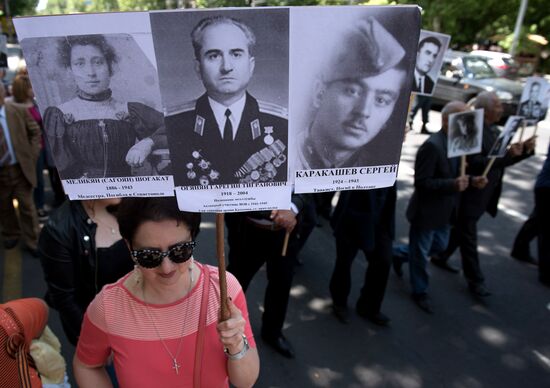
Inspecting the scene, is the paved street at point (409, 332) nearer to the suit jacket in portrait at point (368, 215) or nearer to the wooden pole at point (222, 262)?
the suit jacket in portrait at point (368, 215)

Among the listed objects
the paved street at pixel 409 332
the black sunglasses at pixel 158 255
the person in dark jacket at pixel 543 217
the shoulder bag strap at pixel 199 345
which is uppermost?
the black sunglasses at pixel 158 255

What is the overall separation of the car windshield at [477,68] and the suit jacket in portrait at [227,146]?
44.0ft

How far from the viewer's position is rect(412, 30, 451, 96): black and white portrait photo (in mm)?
Answer: 3076

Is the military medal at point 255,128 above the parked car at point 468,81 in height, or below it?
above

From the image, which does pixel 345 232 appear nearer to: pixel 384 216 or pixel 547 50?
pixel 384 216

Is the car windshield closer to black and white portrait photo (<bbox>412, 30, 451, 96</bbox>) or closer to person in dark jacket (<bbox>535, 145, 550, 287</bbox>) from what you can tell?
person in dark jacket (<bbox>535, 145, 550, 287</bbox>)

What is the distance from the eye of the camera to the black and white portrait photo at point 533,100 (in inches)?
154

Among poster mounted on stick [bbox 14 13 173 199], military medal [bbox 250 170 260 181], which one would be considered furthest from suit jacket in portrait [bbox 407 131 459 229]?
poster mounted on stick [bbox 14 13 173 199]

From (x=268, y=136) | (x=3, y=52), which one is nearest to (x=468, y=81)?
(x=3, y=52)

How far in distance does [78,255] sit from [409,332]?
280 cm

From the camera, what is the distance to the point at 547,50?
61.9 ft

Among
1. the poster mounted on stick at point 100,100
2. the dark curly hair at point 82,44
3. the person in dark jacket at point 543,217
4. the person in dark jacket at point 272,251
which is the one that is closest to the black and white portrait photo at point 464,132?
the person in dark jacket at point 543,217

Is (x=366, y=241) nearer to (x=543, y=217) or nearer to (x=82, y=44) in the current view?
(x=543, y=217)

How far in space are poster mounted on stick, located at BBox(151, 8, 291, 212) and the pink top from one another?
50 cm
